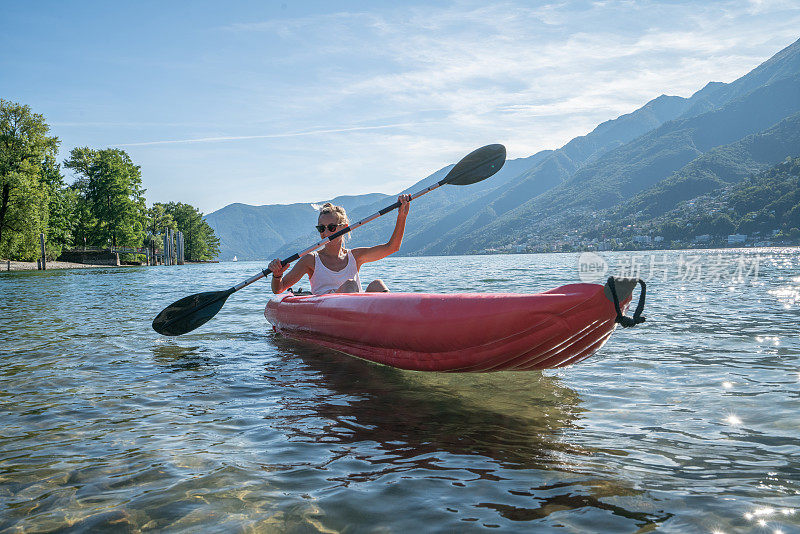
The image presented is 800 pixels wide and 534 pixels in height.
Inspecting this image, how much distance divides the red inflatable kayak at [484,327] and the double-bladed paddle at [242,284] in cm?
252

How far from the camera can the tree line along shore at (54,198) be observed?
1511 inches

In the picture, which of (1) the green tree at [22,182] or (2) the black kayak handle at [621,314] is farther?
(1) the green tree at [22,182]

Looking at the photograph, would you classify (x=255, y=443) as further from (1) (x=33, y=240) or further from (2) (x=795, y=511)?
(1) (x=33, y=240)

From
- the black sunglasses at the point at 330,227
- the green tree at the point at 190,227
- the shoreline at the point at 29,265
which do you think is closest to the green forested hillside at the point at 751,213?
the green tree at the point at 190,227

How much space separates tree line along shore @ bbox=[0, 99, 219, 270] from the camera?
3838 centimetres

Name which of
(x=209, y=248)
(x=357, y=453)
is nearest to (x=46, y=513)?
(x=357, y=453)

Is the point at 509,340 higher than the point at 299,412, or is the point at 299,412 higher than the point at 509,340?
the point at 509,340

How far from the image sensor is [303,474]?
3.09m

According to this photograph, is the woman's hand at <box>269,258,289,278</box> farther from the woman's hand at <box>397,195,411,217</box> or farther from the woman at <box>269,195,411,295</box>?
the woman's hand at <box>397,195,411,217</box>

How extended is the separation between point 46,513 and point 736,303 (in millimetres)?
11886

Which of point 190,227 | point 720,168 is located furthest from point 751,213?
point 190,227

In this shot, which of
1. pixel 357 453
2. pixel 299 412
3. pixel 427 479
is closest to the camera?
pixel 427 479

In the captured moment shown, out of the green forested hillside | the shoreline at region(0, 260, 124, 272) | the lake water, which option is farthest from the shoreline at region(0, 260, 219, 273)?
the green forested hillside

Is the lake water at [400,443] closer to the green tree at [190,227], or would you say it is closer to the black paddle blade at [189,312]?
the black paddle blade at [189,312]
